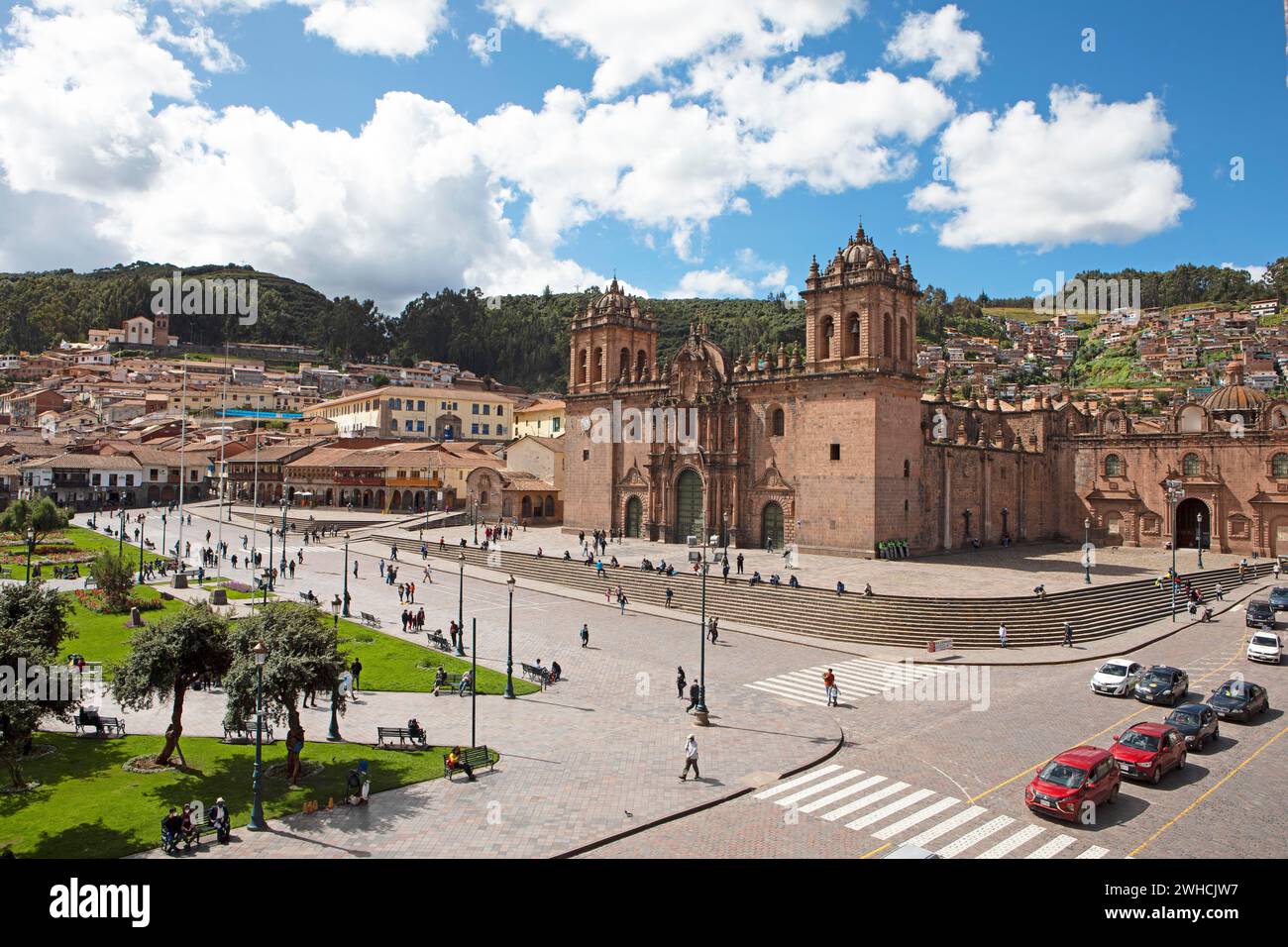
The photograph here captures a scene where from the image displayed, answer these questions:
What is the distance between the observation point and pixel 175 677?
18.2 metres

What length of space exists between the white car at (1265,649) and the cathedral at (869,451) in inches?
585

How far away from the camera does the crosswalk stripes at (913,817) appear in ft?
47.3

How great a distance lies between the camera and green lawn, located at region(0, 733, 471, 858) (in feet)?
48.2

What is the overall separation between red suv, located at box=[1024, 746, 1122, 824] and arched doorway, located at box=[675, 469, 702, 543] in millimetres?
35948

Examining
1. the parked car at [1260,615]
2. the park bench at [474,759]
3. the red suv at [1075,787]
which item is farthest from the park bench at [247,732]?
the parked car at [1260,615]

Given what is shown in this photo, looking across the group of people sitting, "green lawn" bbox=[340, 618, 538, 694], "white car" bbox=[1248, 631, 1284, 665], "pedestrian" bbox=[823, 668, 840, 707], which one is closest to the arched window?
"white car" bbox=[1248, 631, 1284, 665]

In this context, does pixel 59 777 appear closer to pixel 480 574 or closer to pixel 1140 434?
pixel 480 574

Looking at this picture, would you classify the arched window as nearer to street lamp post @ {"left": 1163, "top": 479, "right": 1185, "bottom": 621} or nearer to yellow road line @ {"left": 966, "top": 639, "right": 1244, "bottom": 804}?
street lamp post @ {"left": 1163, "top": 479, "right": 1185, "bottom": 621}

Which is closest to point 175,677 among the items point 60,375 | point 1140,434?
Result: point 1140,434

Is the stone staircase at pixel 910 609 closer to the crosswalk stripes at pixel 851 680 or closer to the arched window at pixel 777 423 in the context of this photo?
the crosswalk stripes at pixel 851 680

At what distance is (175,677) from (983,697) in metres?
21.1

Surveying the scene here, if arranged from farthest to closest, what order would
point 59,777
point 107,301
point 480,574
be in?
point 107,301 < point 480,574 < point 59,777

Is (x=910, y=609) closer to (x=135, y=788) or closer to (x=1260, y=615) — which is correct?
(x=1260, y=615)
